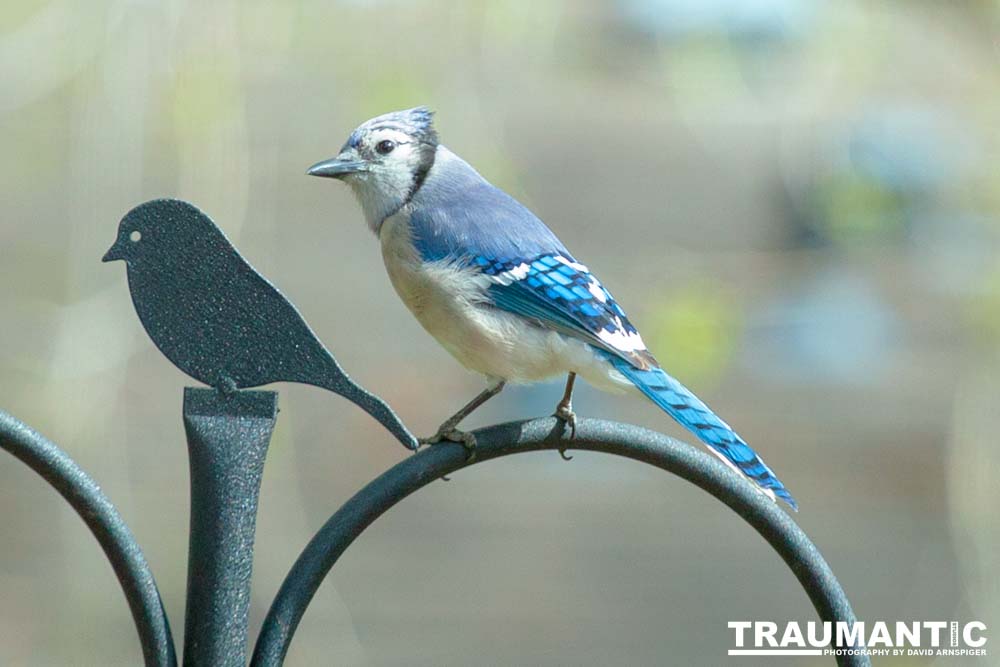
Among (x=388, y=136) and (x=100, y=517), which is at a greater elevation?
(x=388, y=136)

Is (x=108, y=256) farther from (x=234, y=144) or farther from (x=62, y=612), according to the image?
(x=62, y=612)

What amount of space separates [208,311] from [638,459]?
40cm

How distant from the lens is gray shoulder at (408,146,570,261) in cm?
154

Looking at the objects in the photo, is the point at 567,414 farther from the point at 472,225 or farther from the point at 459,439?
the point at 472,225

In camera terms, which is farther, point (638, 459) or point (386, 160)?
point (386, 160)

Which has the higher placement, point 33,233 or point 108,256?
point 33,233

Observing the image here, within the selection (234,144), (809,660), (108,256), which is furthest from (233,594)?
(809,660)

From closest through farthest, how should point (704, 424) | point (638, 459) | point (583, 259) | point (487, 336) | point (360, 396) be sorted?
1. point (360, 396)
2. point (638, 459)
3. point (704, 424)
4. point (487, 336)
5. point (583, 259)

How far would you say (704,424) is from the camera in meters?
1.32

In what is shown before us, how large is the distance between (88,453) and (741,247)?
5.49 ft

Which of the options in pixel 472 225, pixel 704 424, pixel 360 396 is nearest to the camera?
pixel 360 396

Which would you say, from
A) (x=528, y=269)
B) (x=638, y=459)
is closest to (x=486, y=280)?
(x=528, y=269)

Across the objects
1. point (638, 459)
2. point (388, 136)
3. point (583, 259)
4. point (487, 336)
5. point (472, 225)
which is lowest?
point (638, 459)

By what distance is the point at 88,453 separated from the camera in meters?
2.54
